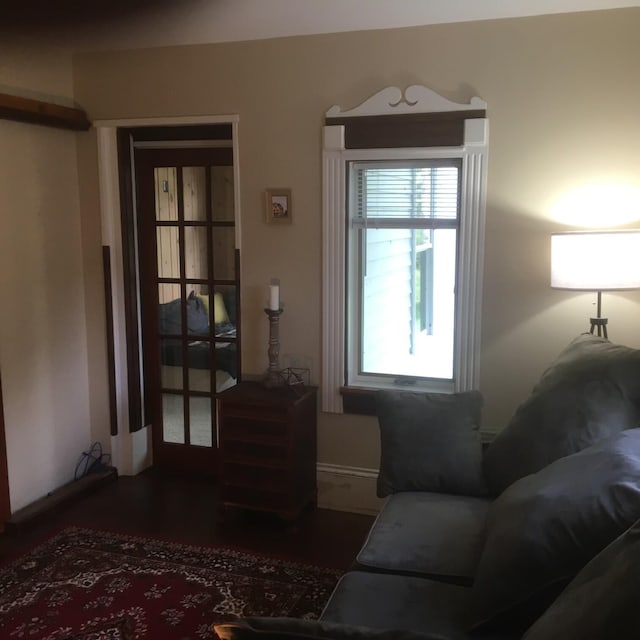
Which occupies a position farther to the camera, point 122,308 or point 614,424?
point 122,308

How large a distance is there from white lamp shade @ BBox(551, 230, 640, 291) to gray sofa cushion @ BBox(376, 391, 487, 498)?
2.16ft

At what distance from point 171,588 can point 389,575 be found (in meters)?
1.16

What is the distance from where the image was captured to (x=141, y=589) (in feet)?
8.97

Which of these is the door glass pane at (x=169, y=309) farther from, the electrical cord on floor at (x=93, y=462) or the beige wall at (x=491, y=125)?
the electrical cord on floor at (x=93, y=462)

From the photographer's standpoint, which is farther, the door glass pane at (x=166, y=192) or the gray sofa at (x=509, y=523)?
the door glass pane at (x=166, y=192)

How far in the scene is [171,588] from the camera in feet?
8.98

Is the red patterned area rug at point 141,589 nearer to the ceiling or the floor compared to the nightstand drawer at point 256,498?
nearer to the floor

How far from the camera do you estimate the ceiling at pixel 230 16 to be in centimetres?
290

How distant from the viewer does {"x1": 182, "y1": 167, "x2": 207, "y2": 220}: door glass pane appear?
3.72 metres

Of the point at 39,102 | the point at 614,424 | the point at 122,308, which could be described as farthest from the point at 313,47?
the point at 614,424

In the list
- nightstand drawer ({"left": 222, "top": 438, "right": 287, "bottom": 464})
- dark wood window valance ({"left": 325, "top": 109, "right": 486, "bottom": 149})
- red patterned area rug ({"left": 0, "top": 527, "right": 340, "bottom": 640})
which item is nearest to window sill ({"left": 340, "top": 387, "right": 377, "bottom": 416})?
nightstand drawer ({"left": 222, "top": 438, "right": 287, "bottom": 464})

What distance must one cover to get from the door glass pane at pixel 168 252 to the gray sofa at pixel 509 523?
1.70 meters

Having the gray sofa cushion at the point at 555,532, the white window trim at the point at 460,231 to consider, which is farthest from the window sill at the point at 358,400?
the gray sofa cushion at the point at 555,532

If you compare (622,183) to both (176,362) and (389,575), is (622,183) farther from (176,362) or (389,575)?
(176,362)
